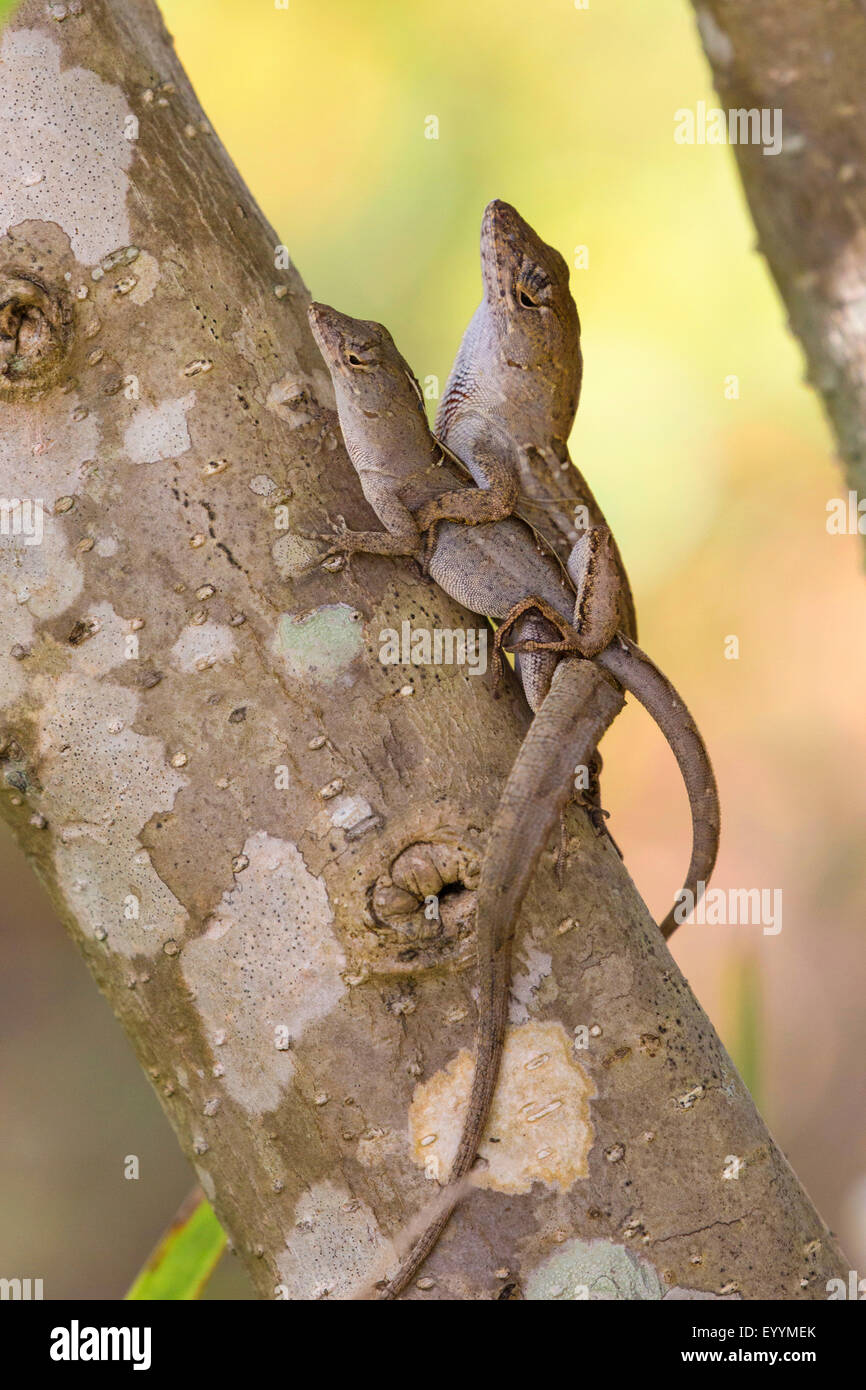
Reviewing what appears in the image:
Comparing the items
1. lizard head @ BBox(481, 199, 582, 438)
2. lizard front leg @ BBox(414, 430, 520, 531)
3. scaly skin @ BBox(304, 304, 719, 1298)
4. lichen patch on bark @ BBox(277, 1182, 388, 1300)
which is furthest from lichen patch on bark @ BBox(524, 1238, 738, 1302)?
lizard head @ BBox(481, 199, 582, 438)

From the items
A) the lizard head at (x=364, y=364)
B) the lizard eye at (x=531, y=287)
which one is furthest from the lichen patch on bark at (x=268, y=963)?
the lizard eye at (x=531, y=287)

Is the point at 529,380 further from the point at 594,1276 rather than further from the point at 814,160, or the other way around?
the point at 594,1276

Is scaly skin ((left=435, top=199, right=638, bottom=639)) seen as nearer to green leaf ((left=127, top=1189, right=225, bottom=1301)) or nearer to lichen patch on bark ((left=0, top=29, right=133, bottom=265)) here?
lichen patch on bark ((left=0, top=29, right=133, bottom=265))

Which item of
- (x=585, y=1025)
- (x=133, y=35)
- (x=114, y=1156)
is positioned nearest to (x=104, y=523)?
(x=133, y=35)

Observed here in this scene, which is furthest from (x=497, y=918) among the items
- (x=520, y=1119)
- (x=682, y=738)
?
(x=682, y=738)

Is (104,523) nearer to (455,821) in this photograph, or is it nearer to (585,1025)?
(455,821)

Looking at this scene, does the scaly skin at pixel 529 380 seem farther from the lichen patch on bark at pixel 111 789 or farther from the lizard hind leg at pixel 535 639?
the lichen patch on bark at pixel 111 789

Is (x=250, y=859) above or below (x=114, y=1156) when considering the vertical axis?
above
